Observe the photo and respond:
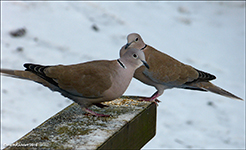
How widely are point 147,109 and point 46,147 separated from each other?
2.83 ft

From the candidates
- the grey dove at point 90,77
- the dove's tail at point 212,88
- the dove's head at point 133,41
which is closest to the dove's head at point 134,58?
the grey dove at point 90,77

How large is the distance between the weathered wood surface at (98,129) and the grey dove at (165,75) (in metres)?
0.30

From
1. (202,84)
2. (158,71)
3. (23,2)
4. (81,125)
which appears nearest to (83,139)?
(81,125)

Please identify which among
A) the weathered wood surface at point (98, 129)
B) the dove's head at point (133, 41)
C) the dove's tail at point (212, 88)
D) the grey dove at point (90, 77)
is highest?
the dove's head at point (133, 41)

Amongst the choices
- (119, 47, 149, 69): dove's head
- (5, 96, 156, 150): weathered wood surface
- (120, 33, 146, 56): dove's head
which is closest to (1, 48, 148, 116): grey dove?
(119, 47, 149, 69): dove's head

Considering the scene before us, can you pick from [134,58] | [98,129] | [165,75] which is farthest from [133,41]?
[98,129]

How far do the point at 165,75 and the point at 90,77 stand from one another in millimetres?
956

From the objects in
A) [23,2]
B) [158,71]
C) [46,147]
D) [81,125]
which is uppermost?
[23,2]

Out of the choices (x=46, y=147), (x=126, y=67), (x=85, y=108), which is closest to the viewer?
(x=46, y=147)

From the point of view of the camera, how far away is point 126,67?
2.47 m

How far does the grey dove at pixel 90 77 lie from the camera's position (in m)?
2.47

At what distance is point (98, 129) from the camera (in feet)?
7.98

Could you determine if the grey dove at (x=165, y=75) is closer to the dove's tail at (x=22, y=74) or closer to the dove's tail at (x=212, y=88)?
the dove's tail at (x=212, y=88)

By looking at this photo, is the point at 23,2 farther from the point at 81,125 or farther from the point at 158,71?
the point at 81,125
